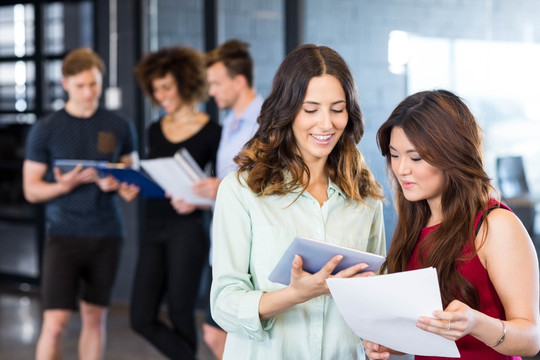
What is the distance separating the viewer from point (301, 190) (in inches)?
71.5

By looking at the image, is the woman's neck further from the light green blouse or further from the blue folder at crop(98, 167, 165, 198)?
the blue folder at crop(98, 167, 165, 198)

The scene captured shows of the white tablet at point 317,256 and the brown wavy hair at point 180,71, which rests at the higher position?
the brown wavy hair at point 180,71

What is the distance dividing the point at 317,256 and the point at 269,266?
0.26 m

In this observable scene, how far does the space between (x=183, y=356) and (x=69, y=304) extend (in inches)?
Answer: 23.2

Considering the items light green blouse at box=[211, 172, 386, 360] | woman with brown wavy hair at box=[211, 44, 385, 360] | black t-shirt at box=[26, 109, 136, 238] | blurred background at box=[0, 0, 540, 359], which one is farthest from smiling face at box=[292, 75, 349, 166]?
black t-shirt at box=[26, 109, 136, 238]

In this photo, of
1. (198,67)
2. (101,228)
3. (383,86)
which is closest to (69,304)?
(101,228)

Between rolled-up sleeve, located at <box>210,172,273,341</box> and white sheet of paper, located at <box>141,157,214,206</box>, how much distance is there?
1238 mm

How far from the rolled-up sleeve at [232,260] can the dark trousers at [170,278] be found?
1531 millimetres

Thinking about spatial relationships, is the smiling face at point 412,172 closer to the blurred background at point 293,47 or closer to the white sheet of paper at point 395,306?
the white sheet of paper at point 395,306

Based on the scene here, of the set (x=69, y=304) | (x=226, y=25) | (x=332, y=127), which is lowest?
(x=69, y=304)

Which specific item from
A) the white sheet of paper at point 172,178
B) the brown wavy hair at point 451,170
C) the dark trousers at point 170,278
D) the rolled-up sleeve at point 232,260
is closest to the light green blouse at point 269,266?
the rolled-up sleeve at point 232,260

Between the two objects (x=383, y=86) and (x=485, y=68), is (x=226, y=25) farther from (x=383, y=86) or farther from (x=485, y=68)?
(x=485, y=68)

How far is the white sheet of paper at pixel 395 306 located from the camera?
144 centimetres

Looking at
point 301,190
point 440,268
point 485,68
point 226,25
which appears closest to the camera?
point 440,268
